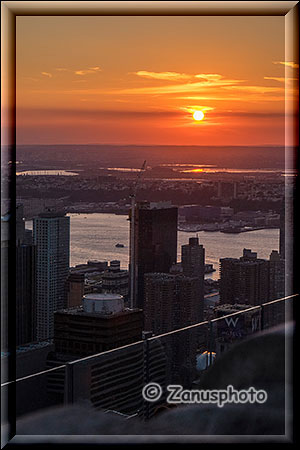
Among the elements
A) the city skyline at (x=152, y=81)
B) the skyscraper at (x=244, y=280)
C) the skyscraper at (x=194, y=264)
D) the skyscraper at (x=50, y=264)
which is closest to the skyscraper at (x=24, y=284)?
the skyscraper at (x=50, y=264)

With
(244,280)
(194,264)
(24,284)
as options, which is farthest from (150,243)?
(24,284)

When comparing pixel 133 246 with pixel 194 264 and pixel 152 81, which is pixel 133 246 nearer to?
pixel 194 264

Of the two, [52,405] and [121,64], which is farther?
[121,64]

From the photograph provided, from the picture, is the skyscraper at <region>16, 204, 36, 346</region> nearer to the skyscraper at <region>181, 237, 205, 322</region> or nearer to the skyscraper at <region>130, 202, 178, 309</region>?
the skyscraper at <region>130, 202, 178, 309</region>

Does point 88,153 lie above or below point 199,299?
above

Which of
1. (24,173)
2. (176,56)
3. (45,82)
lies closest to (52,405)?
(24,173)
